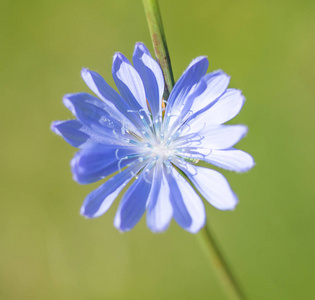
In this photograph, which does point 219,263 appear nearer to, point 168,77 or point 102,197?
point 102,197

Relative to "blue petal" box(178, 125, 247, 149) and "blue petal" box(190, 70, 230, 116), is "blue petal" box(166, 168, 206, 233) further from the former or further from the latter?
"blue petal" box(190, 70, 230, 116)

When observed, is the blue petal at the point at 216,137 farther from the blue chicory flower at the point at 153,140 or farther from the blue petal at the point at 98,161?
the blue petal at the point at 98,161

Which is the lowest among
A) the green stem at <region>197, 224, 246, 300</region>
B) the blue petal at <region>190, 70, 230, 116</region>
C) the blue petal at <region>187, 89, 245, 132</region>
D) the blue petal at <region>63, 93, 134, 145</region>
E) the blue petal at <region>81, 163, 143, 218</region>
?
the green stem at <region>197, 224, 246, 300</region>

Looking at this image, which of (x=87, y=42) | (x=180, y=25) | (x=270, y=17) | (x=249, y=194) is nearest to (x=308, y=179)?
(x=249, y=194)

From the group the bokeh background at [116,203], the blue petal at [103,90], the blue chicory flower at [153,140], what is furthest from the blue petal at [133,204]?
the bokeh background at [116,203]

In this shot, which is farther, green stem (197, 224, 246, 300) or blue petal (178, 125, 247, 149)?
green stem (197, 224, 246, 300)

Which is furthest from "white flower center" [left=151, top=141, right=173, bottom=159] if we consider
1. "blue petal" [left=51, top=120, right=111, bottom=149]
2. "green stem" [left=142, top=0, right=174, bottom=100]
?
"green stem" [left=142, top=0, right=174, bottom=100]

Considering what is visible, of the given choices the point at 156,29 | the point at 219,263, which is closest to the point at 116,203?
the point at 219,263
